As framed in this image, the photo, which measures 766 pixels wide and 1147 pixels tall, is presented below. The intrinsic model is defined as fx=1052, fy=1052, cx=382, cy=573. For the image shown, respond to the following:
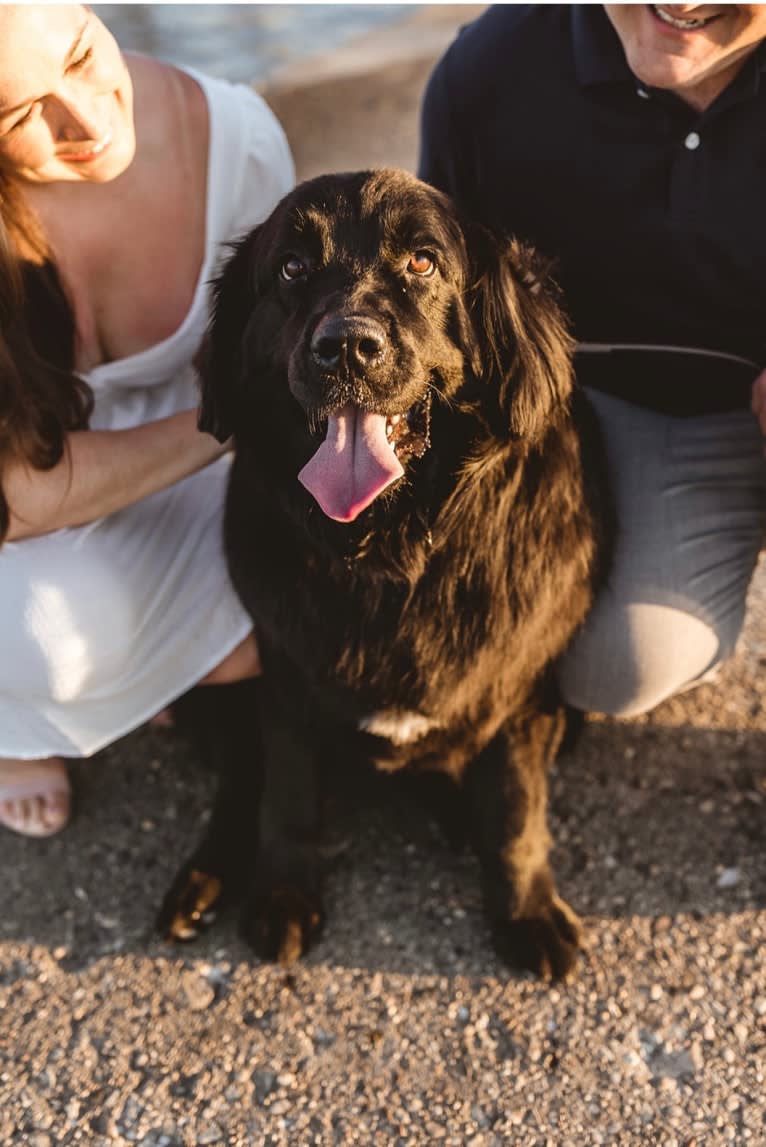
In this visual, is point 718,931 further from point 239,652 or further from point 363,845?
point 239,652

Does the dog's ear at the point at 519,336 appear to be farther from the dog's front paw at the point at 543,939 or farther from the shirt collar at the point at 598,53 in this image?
the dog's front paw at the point at 543,939

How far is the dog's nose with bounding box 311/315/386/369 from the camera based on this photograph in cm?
157

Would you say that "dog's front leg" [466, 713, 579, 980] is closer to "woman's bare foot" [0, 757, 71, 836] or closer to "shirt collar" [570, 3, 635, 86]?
"woman's bare foot" [0, 757, 71, 836]

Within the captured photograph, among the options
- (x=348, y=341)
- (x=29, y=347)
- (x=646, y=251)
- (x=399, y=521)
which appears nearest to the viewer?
(x=348, y=341)

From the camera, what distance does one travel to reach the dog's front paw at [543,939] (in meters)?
2.07

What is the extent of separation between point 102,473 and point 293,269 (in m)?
0.66

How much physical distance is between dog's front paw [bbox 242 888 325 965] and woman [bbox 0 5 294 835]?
53 cm

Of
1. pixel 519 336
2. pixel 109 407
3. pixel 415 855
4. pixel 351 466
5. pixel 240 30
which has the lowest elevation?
pixel 240 30

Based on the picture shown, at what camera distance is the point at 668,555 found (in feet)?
7.46

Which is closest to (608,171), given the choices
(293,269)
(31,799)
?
(293,269)

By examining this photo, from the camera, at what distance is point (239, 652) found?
247cm

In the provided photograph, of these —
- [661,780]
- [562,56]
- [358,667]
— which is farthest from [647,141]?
[661,780]

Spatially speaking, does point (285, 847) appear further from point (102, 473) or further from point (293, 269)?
point (293, 269)

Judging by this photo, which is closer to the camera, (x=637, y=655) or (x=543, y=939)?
(x=543, y=939)
